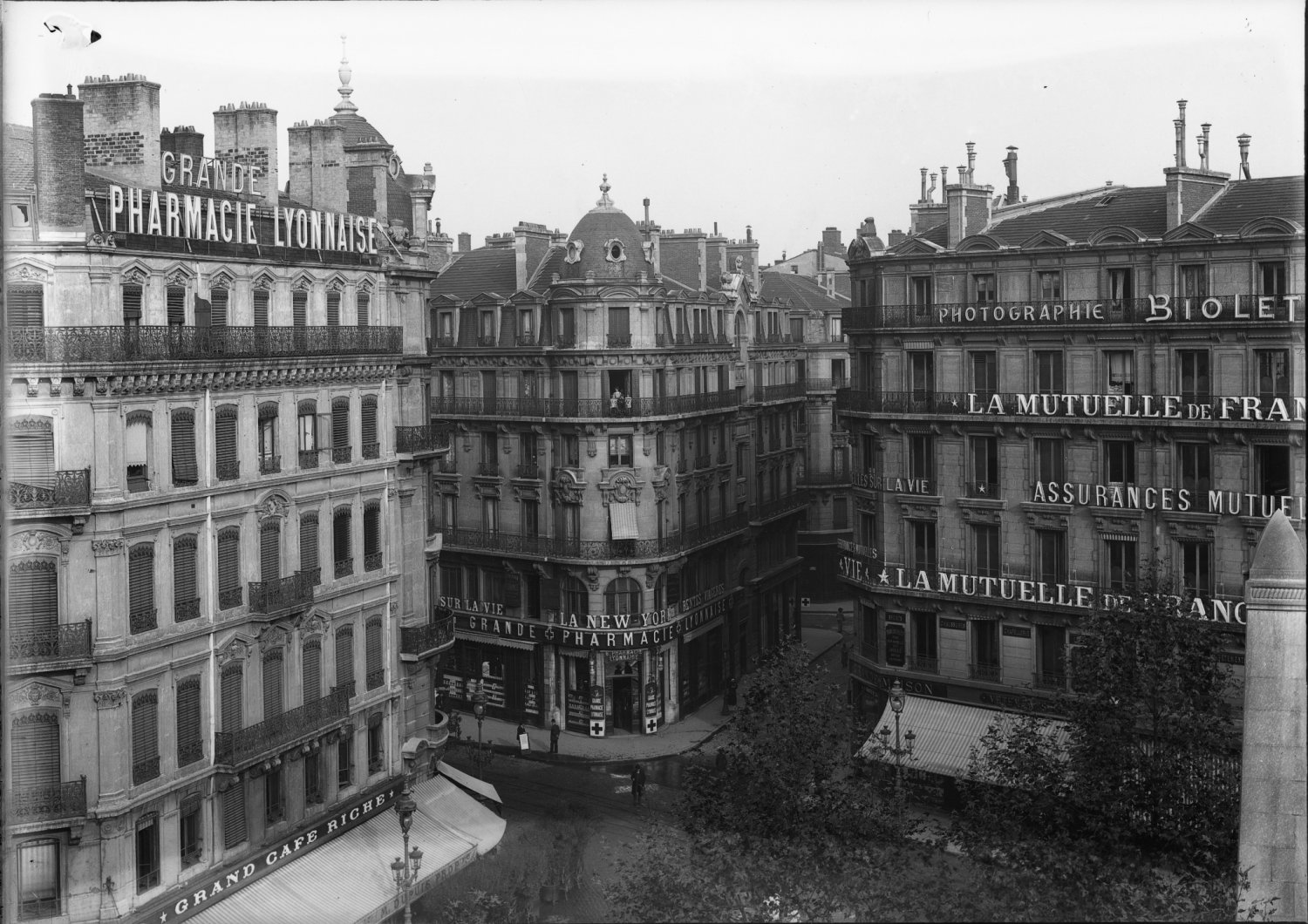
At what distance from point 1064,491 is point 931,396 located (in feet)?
13.7

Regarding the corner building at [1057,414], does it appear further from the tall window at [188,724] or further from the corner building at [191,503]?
the tall window at [188,724]

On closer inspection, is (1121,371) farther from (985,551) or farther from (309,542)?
(309,542)

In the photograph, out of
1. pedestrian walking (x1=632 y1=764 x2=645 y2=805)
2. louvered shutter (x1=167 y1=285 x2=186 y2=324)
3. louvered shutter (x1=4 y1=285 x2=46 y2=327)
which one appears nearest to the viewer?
louvered shutter (x1=4 y1=285 x2=46 y2=327)

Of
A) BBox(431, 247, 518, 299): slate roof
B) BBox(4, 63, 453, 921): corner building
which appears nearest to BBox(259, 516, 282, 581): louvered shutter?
BBox(4, 63, 453, 921): corner building

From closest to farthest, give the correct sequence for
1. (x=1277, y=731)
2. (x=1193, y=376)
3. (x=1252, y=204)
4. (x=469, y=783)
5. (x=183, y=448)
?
(x=1277, y=731) < (x=183, y=448) < (x=1252, y=204) < (x=1193, y=376) < (x=469, y=783)

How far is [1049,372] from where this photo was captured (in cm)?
3647

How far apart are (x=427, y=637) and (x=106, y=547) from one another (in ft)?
34.9

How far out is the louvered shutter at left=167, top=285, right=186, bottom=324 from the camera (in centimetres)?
2800

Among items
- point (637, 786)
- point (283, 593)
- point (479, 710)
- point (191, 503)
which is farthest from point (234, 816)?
point (479, 710)

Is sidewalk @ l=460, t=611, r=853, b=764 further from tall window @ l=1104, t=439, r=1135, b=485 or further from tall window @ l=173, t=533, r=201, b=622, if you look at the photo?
tall window @ l=173, t=533, r=201, b=622

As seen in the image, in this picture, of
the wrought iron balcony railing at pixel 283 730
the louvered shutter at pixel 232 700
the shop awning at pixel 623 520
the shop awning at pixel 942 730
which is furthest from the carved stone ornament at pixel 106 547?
the shop awning at pixel 623 520

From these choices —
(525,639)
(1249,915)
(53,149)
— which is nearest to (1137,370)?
(1249,915)

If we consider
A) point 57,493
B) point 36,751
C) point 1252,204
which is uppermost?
point 1252,204

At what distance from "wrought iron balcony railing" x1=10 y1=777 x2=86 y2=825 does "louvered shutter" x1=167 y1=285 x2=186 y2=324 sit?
8.38m
